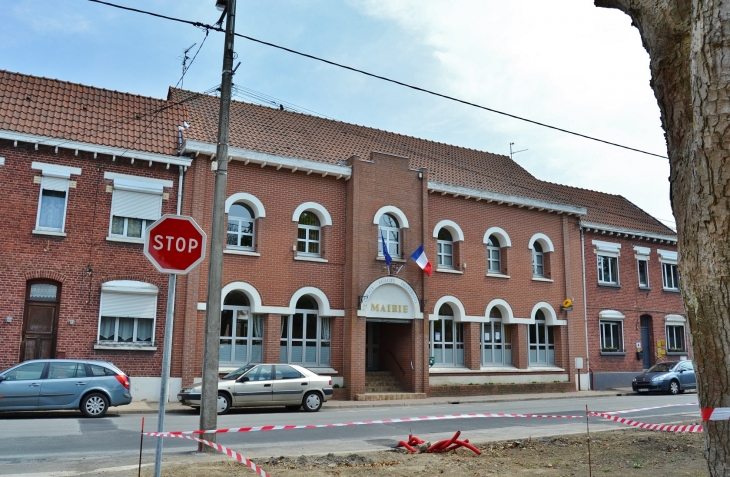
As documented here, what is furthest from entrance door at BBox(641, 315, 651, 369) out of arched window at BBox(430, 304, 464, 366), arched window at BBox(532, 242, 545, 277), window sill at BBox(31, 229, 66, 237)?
window sill at BBox(31, 229, 66, 237)

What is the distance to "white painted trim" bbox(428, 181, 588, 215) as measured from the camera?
25636mm

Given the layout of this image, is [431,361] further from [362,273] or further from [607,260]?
[607,260]

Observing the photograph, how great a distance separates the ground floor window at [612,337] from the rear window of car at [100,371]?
22.1 metres

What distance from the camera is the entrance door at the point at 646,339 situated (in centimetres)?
3194

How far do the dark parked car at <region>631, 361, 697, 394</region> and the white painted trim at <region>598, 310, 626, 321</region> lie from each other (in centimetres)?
359

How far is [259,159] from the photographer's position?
21625 millimetres

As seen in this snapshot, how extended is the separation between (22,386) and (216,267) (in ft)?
26.0

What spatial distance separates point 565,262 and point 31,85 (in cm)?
2223

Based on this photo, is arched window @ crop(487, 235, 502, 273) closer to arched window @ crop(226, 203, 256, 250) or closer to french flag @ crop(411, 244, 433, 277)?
french flag @ crop(411, 244, 433, 277)

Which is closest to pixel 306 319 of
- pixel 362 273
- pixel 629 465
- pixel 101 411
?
pixel 362 273

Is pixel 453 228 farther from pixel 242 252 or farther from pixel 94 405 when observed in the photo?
pixel 94 405

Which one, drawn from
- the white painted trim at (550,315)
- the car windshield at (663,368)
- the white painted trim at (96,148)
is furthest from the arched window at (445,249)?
the white painted trim at (96,148)

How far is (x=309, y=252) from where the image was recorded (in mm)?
23141

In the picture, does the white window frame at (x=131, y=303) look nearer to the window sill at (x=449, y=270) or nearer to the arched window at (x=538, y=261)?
the window sill at (x=449, y=270)
